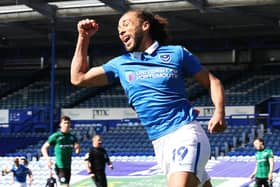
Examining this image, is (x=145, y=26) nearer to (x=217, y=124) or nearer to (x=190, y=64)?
(x=190, y=64)

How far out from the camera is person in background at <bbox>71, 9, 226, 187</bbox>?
157 inches

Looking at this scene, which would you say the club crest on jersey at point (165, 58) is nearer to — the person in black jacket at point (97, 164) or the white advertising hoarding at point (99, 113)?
the person in black jacket at point (97, 164)

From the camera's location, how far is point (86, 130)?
2733 centimetres

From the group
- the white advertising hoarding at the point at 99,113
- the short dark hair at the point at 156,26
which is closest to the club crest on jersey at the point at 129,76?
the short dark hair at the point at 156,26

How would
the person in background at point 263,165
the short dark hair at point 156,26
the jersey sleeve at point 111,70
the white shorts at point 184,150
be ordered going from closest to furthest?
the white shorts at point 184,150 < the short dark hair at point 156,26 < the jersey sleeve at point 111,70 < the person in background at point 263,165

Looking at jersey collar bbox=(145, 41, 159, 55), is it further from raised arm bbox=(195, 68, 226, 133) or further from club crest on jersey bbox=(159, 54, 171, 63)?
raised arm bbox=(195, 68, 226, 133)

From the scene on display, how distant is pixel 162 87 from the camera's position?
13.4 feet

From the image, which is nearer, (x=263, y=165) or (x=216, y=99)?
(x=216, y=99)

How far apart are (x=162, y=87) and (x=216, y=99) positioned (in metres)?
0.34

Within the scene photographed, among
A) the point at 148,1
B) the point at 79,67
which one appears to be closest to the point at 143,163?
the point at 148,1

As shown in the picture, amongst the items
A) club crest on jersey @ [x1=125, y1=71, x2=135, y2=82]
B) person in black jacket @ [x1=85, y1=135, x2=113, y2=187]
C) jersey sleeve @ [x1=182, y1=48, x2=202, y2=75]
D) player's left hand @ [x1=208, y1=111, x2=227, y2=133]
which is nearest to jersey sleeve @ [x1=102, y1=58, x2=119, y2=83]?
club crest on jersey @ [x1=125, y1=71, x2=135, y2=82]

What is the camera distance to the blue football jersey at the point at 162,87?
4.07 m

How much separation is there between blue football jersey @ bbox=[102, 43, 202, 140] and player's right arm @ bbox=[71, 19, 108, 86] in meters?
0.26

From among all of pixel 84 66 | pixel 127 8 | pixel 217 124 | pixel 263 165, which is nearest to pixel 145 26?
pixel 84 66
